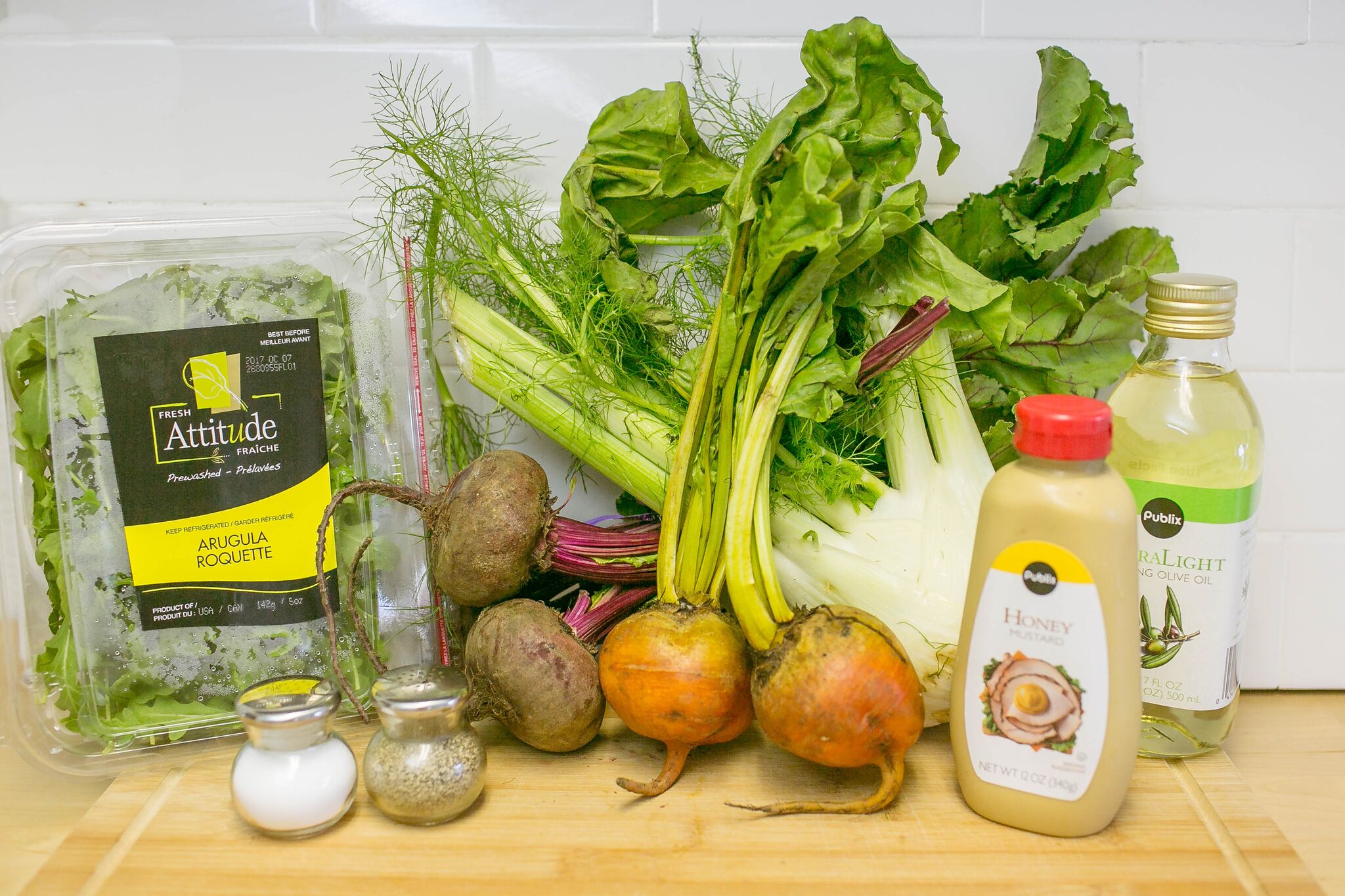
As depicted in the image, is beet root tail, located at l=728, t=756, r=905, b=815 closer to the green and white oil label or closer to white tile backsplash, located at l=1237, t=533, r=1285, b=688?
the green and white oil label

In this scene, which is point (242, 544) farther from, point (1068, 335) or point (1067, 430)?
point (1068, 335)

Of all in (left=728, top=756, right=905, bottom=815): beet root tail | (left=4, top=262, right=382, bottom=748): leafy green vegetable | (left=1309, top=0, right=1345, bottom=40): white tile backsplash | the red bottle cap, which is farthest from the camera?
(left=1309, top=0, right=1345, bottom=40): white tile backsplash

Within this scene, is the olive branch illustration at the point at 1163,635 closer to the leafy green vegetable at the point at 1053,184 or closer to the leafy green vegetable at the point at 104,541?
the leafy green vegetable at the point at 1053,184

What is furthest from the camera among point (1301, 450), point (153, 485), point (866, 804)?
point (1301, 450)

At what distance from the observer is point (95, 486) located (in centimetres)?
95

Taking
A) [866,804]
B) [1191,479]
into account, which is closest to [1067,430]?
[1191,479]

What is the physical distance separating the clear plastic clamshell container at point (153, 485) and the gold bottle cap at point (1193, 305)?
84cm

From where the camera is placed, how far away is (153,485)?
37.2 inches

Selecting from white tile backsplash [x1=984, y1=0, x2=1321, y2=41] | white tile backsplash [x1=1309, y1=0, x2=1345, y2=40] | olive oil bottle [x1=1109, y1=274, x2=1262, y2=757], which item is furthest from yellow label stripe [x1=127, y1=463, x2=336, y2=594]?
white tile backsplash [x1=1309, y1=0, x2=1345, y2=40]

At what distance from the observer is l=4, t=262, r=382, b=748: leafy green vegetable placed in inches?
37.1

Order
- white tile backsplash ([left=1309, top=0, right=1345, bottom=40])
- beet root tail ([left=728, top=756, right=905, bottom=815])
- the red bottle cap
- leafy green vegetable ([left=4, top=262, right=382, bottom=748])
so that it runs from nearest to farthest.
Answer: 1. the red bottle cap
2. beet root tail ([left=728, top=756, right=905, bottom=815])
3. leafy green vegetable ([left=4, top=262, right=382, bottom=748])
4. white tile backsplash ([left=1309, top=0, right=1345, bottom=40])

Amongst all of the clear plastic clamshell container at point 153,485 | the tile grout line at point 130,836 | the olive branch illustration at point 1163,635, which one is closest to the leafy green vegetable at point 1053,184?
the olive branch illustration at point 1163,635

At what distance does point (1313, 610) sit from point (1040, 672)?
67 centimetres

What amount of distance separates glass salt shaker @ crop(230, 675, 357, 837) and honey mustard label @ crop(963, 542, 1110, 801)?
22.2 inches
